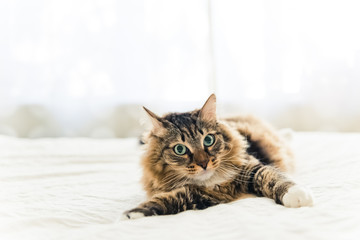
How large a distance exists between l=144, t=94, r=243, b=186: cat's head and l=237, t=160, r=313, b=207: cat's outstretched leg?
0.09 metres

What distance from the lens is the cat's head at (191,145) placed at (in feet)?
3.56

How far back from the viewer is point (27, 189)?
1.29 m

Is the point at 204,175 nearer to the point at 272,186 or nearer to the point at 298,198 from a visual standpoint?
the point at 272,186

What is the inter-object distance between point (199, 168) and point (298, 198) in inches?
13.2

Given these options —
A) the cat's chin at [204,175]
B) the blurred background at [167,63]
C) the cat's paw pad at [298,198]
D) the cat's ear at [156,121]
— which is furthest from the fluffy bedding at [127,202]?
the blurred background at [167,63]

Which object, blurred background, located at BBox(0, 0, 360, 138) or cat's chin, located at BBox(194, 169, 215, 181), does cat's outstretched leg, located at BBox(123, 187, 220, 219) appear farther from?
blurred background, located at BBox(0, 0, 360, 138)

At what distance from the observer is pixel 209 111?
1.22 metres

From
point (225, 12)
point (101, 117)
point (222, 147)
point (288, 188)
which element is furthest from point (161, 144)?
point (225, 12)

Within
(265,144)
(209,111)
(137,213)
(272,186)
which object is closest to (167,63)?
(265,144)

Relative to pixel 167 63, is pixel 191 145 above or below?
below

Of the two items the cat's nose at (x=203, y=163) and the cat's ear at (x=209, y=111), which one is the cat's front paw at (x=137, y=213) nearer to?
the cat's nose at (x=203, y=163)

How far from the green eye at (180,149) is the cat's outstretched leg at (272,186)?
0.24 metres

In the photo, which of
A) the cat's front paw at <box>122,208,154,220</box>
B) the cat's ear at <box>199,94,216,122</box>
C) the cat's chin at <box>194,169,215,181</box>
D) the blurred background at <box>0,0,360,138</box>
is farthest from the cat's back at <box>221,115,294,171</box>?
the blurred background at <box>0,0,360,138</box>

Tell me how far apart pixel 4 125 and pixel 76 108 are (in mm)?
680
